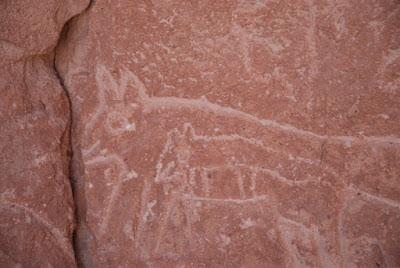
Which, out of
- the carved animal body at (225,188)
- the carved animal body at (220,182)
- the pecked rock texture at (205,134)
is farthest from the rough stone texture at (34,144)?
the carved animal body at (220,182)

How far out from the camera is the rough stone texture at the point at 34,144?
1.65m

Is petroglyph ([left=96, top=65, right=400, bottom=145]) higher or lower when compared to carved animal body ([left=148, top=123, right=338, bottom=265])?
higher

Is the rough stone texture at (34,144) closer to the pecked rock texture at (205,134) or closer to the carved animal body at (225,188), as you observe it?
the pecked rock texture at (205,134)

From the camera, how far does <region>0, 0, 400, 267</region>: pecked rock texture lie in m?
1.59

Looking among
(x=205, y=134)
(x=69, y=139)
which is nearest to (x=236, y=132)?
(x=205, y=134)

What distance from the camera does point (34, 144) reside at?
1.70 metres

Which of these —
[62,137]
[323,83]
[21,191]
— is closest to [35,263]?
[21,191]

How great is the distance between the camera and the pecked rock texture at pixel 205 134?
159cm

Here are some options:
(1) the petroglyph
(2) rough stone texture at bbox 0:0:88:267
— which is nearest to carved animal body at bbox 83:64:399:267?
(1) the petroglyph

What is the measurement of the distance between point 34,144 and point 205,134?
54cm

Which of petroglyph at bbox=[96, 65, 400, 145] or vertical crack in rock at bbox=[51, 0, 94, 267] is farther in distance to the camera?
vertical crack in rock at bbox=[51, 0, 94, 267]

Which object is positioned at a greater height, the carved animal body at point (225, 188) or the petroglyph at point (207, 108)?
the petroglyph at point (207, 108)

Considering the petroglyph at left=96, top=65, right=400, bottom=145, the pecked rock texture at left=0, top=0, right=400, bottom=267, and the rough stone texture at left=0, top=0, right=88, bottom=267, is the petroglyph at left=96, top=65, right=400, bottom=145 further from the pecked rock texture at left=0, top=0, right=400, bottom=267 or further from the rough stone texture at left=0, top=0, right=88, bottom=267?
the rough stone texture at left=0, top=0, right=88, bottom=267

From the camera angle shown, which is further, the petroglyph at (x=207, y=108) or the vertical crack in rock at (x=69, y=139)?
the vertical crack in rock at (x=69, y=139)
